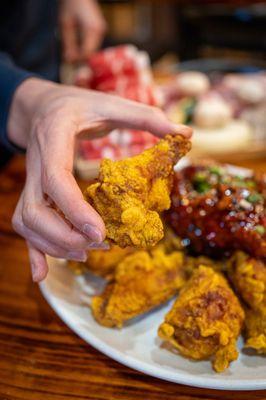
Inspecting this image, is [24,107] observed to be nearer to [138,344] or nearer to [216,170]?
[216,170]

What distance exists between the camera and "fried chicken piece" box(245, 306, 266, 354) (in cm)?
115

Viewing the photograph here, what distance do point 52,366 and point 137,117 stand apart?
2.31 feet

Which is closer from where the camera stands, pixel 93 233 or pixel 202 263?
pixel 93 233

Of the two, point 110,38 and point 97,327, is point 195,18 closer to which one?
point 110,38

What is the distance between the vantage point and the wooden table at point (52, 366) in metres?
1.12

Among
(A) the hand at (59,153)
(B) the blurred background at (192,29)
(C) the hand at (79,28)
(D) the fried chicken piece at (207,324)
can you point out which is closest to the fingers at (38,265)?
(A) the hand at (59,153)

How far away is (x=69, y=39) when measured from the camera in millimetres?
3320

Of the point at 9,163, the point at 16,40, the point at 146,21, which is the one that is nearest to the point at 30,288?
the point at 9,163

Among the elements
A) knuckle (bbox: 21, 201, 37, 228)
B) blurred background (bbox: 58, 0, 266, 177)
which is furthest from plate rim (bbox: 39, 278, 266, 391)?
blurred background (bbox: 58, 0, 266, 177)

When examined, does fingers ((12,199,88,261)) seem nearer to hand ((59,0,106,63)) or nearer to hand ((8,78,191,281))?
hand ((8,78,191,281))

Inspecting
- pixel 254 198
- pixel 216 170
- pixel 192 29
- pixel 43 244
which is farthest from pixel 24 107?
pixel 192 29

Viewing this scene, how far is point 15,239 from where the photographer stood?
1732 millimetres

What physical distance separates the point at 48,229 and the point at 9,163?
132 centimetres

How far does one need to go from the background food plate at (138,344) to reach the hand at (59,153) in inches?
7.7
